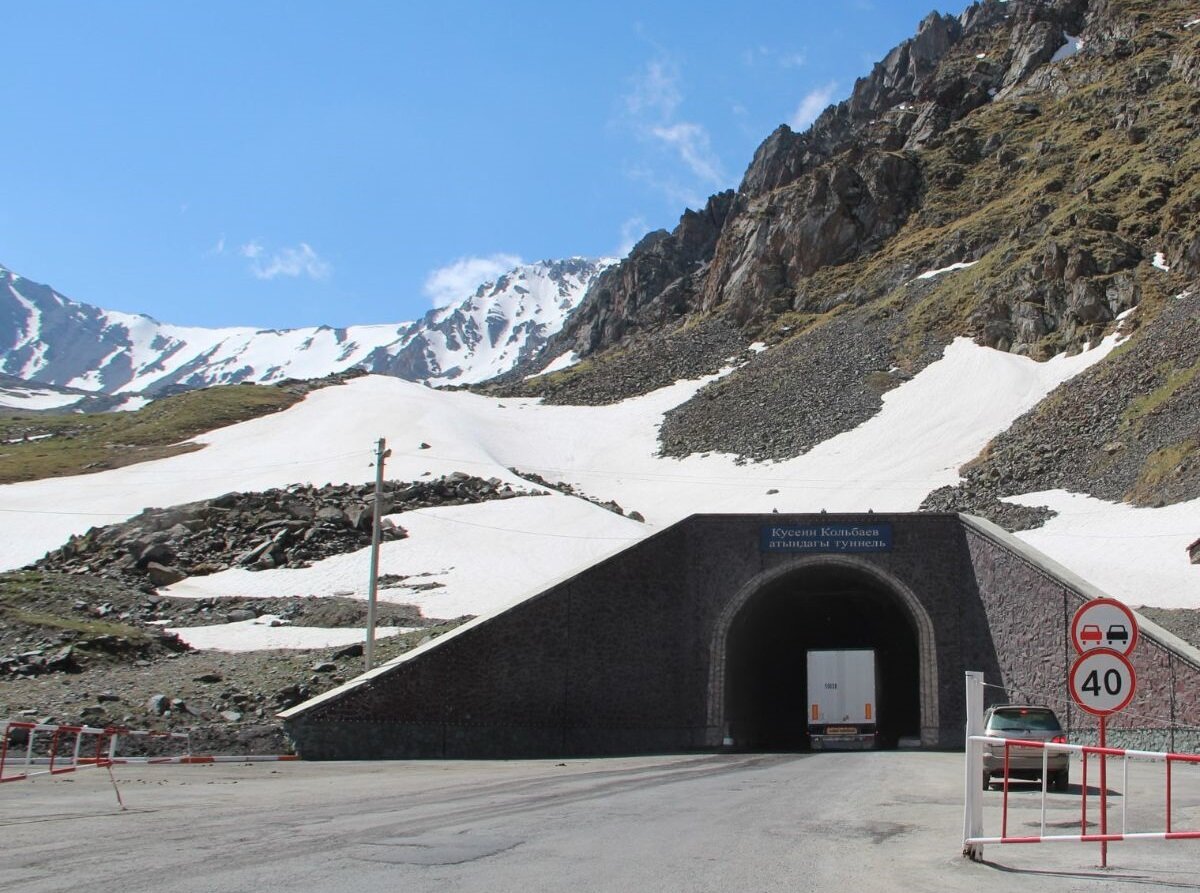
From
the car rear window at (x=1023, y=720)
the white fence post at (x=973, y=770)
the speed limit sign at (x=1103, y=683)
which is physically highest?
the speed limit sign at (x=1103, y=683)

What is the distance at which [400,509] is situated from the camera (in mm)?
60000

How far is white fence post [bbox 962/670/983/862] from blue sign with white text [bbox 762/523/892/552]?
2201 cm

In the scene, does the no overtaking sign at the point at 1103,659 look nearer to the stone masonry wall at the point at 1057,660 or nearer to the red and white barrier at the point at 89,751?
the stone masonry wall at the point at 1057,660

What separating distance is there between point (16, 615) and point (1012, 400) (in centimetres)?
6491

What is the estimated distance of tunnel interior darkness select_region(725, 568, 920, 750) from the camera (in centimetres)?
3566

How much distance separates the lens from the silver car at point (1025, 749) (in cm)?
1917

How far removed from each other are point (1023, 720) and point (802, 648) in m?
25.3

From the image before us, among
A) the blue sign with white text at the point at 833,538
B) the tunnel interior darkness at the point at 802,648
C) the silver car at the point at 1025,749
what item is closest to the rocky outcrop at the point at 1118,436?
the tunnel interior darkness at the point at 802,648

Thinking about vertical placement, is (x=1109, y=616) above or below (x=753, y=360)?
below

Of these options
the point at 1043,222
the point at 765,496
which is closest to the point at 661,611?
the point at 765,496

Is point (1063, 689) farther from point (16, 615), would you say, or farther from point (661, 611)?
point (16, 615)

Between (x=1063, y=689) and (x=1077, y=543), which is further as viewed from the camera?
(x=1077, y=543)

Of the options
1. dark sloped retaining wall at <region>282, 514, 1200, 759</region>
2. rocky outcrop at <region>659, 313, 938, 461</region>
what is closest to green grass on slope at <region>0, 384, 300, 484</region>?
rocky outcrop at <region>659, 313, 938, 461</region>

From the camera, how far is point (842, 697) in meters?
32.4
